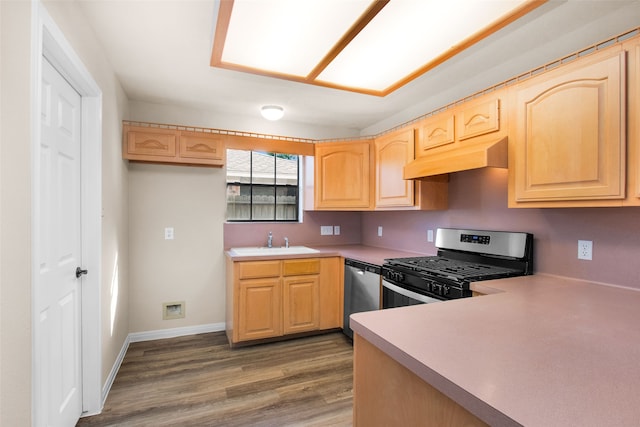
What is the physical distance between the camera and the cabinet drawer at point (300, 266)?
3.00 metres

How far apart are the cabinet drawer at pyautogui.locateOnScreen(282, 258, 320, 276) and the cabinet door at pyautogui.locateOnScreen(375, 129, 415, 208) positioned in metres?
0.87

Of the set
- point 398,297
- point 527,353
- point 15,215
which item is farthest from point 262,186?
point 527,353

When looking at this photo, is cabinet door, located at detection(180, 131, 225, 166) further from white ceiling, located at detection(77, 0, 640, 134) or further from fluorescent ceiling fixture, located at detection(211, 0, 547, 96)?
fluorescent ceiling fixture, located at detection(211, 0, 547, 96)

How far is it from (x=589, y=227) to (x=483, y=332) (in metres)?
1.32

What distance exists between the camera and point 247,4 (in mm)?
1471

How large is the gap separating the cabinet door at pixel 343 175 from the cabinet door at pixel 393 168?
14 centimetres

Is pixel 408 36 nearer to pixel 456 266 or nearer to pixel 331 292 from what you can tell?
pixel 456 266

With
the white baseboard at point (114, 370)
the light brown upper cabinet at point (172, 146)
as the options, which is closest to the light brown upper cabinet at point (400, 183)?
the light brown upper cabinet at point (172, 146)

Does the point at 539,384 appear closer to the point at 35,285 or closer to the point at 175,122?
the point at 35,285

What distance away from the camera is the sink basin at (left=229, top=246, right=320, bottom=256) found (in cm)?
307

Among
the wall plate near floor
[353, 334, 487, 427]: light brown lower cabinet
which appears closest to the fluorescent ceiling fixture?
[353, 334, 487, 427]: light brown lower cabinet

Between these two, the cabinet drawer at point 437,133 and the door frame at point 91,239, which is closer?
the door frame at point 91,239

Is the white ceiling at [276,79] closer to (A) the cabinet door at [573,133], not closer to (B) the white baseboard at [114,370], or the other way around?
(A) the cabinet door at [573,133]

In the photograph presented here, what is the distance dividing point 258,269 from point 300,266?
412 mm
